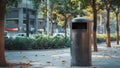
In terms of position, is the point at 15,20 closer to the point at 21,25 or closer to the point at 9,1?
the point at 21,25

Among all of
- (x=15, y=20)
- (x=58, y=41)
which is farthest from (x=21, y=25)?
(x=58, y=41)

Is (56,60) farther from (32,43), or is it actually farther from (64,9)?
(64,9)

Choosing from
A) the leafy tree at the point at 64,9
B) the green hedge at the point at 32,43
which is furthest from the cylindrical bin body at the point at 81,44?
the leafy tree at the point at 64,9

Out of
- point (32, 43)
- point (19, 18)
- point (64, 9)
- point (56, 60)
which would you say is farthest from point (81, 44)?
point (19, 18)

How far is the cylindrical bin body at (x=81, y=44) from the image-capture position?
13422mm

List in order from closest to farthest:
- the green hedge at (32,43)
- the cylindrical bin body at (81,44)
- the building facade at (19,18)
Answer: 1. the cylindrical bin body at (81,44)
2. the green hedge at (32,43)
3. the building facade at (19,18)

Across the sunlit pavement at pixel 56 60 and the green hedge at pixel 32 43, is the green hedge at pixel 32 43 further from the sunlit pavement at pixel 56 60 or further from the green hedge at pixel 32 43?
the sunlit pavement at pixel 56 60

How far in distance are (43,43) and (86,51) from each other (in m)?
13.6

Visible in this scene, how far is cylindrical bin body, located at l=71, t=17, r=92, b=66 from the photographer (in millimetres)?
13422

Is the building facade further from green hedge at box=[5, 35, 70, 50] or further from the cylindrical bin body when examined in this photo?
the cylindrical bin body

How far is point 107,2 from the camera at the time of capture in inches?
1047

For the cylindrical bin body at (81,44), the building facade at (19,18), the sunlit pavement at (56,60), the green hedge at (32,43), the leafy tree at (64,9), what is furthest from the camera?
the building facade at (19,18)

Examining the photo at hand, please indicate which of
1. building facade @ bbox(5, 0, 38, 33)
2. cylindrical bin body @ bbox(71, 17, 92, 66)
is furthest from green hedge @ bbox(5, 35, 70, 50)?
building facade @ bbox(5, 0, 38, 33)

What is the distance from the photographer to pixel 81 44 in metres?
13.5
